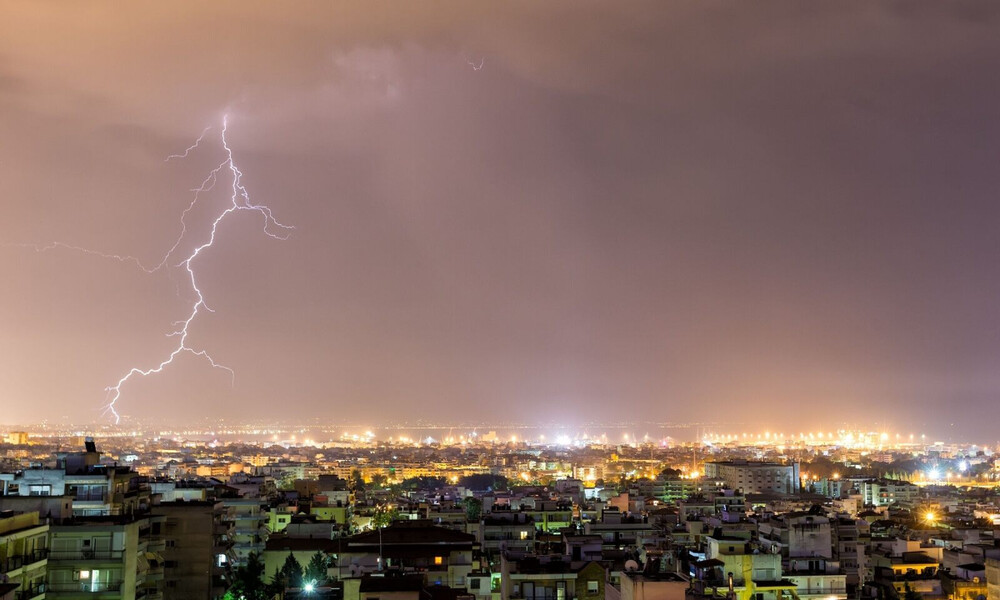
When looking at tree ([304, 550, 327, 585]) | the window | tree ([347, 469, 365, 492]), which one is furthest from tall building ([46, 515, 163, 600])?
tree ([347, 469, 365, 492])

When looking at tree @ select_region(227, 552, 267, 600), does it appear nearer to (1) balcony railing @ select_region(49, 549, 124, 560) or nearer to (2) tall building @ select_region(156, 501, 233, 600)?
(2) tall building @ select_region(156, 501, 233, 600)

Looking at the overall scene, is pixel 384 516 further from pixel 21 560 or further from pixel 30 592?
pixel 21 560

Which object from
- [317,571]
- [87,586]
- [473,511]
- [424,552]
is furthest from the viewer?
[473,511]

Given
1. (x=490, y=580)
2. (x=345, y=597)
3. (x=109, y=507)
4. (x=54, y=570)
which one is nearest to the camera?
(x=54, y=570)

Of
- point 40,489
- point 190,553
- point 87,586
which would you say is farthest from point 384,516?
point 87,586

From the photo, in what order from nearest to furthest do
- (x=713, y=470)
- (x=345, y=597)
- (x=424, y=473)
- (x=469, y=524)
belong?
(x=345, y=597), (x=469, y=524), (x=713, y=470), (x=424, y=473)

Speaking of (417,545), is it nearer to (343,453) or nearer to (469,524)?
(469,524)

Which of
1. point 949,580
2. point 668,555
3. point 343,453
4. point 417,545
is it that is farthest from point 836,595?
point 343,453
